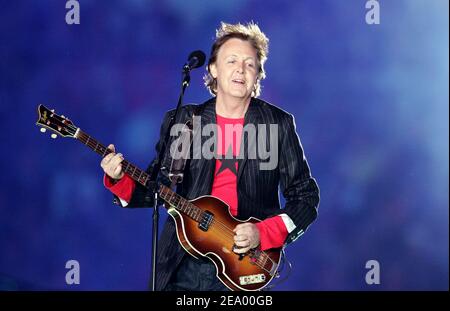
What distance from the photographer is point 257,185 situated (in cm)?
384

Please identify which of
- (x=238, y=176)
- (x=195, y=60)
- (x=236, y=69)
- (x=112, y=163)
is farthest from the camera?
(x=236, y=69)

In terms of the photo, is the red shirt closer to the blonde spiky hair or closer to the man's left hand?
the man's left hand

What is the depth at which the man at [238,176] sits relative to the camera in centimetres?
370

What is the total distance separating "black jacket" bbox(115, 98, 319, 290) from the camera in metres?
3.76

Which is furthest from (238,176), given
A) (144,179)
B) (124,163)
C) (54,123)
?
(54,123)

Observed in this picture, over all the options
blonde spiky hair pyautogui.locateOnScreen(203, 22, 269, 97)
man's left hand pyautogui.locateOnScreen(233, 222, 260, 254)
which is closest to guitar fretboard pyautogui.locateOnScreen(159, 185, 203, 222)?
man's left hand pyautogui.locateOnScreen(233, 222, 260, 254)

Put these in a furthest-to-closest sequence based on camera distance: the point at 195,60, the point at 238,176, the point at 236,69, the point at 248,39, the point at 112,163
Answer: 1. the point at 248,39
2. the point at 236,69
3. the point at 238,176
4. the point at 112,163
5. the point at 195,60

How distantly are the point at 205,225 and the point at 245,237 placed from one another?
8.8 inches

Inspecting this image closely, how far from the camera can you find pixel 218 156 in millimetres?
3854

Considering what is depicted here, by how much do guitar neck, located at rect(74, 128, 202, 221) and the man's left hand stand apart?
0.74ft

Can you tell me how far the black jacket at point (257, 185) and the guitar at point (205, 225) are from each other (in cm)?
8

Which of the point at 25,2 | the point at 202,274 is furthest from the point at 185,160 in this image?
the point at 25,2

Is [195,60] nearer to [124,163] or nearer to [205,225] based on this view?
[124,163]

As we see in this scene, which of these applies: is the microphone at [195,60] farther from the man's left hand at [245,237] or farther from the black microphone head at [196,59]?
the man's left hand at [245,237]
